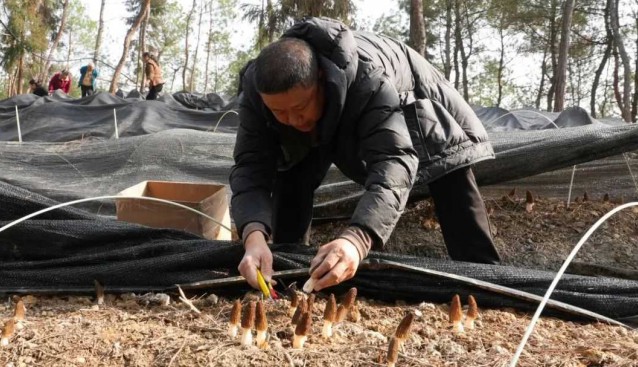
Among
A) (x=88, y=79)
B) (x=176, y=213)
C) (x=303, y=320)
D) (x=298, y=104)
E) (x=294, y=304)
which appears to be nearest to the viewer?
(x=303, y=320)

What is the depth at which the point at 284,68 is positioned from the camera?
6.35ft

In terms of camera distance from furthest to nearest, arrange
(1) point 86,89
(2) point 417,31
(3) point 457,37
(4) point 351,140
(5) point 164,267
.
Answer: (3) point 457,37
(1) point 86,89
(2) point 417,31
(5) point 164,267
(4) point 351,140

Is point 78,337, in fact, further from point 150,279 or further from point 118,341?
point 150,279

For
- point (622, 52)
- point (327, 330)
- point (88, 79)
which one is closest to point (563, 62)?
point (622, 52)

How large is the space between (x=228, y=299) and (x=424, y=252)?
2.24 meters

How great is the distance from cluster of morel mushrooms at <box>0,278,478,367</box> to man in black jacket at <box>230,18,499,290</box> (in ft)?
0.45

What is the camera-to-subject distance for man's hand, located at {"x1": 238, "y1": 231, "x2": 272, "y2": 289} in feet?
6.90

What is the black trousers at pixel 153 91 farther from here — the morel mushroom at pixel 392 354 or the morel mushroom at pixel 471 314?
the morel mushroom at pixel 392 354

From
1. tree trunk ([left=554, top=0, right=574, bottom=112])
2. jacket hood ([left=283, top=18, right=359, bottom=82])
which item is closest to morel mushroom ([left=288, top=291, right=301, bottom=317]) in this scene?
jacket hood ([left=283, top=18, right=359, bottom=82])

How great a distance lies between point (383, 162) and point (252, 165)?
620mm

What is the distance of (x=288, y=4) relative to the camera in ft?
50.5

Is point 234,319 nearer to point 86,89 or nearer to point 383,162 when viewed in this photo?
point 383,162

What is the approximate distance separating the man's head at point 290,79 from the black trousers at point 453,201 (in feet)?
1.97

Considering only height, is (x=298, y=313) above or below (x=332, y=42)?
below
